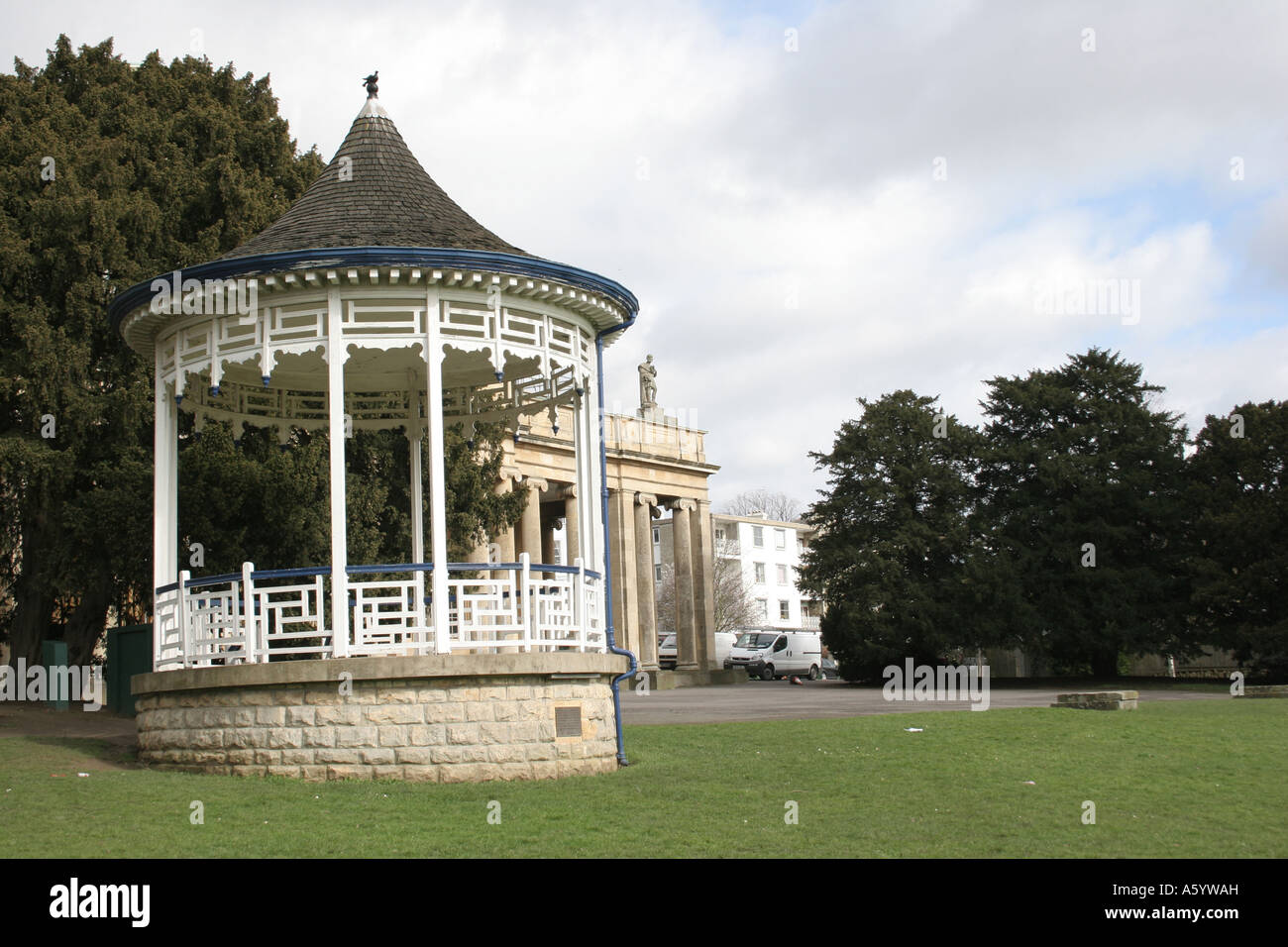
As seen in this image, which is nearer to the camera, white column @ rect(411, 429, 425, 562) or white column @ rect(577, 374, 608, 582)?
white column @ rect(577, 374, 608, 582)

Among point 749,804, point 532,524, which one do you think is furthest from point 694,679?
point 749,804

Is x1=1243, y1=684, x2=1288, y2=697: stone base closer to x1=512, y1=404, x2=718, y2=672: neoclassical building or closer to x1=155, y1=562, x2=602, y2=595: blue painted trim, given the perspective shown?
x1=155, y1=562, x2=602, y2=595: blue painted trim

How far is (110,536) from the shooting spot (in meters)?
19.7

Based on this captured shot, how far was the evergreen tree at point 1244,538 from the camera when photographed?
34.1m

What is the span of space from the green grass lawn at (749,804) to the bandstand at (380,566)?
543mm

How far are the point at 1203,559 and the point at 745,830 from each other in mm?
29096

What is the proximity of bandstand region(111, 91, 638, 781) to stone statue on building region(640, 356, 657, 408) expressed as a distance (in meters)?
36.1

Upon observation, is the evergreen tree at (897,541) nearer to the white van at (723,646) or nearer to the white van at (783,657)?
the white van at (783,657)

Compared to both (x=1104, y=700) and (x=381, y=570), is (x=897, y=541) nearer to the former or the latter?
→ (x=1104, y=700)

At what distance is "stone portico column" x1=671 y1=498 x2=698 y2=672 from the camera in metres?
52.1

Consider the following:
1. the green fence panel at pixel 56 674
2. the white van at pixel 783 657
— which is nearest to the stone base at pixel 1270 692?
the green fence panel at pixel 56 674

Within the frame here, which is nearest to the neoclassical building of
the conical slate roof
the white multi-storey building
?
the conical slate roof

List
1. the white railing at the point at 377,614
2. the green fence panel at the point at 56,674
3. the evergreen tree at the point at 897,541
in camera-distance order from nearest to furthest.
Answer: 1. the white railing at the point at 377,614
2. the green fence panel at the point at 56,674
3. the evergreen tree at the point at 897,541

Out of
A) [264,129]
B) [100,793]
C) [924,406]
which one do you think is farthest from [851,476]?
[100,793]
